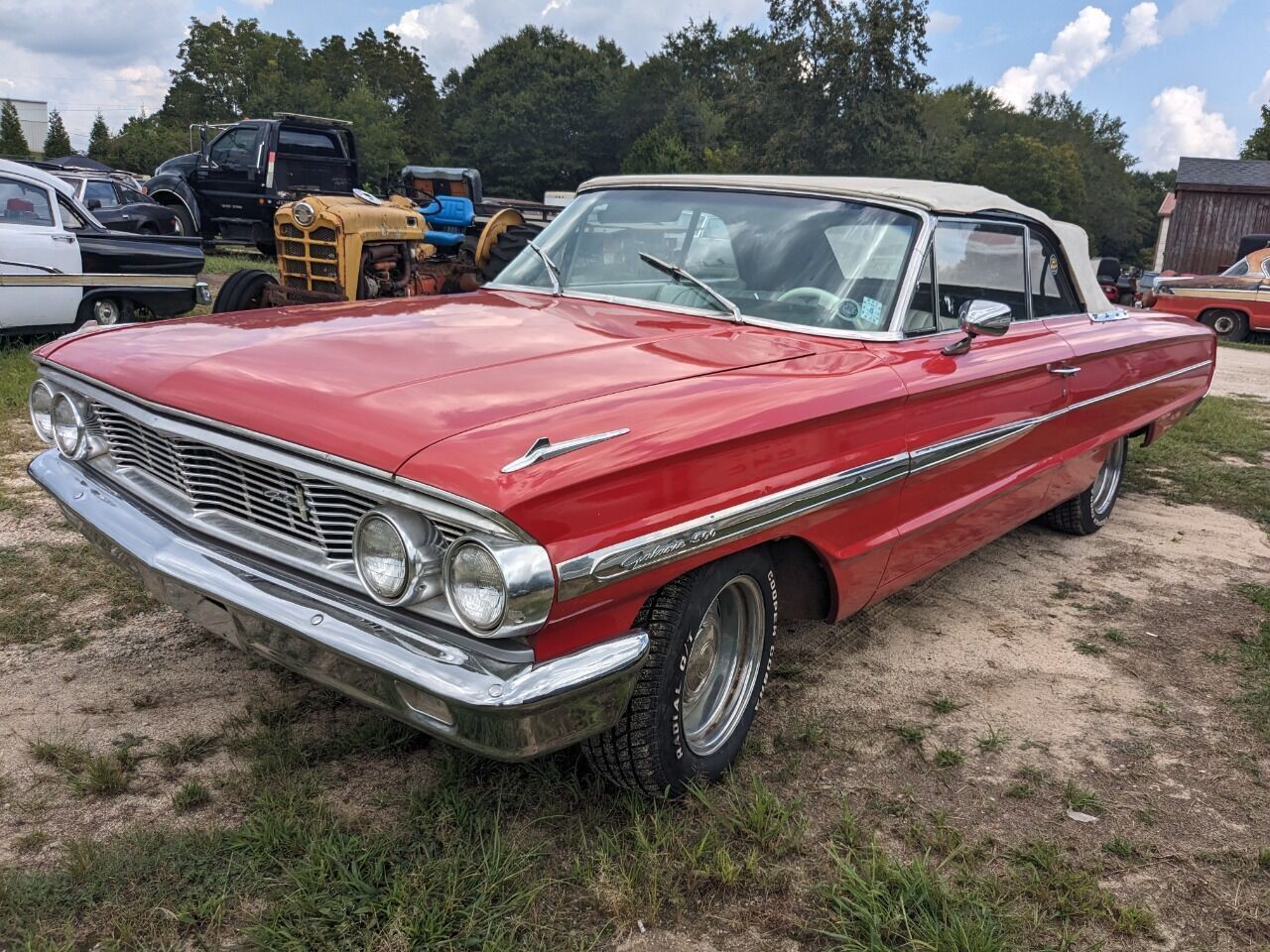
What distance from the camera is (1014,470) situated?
3518 mm

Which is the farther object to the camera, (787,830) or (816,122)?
(816,122)

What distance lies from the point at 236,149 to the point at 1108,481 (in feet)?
48.8

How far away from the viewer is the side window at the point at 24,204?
7500 mm

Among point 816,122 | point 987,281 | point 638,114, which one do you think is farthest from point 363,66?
point 987,281

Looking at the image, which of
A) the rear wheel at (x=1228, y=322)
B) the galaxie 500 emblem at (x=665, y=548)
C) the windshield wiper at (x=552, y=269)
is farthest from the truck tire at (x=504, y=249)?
the rear wheel at (x=1228, y=322)

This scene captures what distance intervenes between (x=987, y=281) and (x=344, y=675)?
2.83m

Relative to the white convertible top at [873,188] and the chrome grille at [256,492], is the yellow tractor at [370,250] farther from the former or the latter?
the chrome grille at [256,492]

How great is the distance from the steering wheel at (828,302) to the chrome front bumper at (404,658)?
139 cm

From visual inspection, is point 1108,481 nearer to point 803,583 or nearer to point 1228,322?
point 803,583

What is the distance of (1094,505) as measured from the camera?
4910 mm

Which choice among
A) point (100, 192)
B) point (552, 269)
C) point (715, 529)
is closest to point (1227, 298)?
point (552, 269)

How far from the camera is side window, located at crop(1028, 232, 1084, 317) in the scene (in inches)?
157

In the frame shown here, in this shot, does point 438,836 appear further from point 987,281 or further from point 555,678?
point 987,281

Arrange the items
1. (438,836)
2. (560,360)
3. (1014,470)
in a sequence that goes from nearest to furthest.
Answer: (438,836) → (560,360) → (1014,470)
